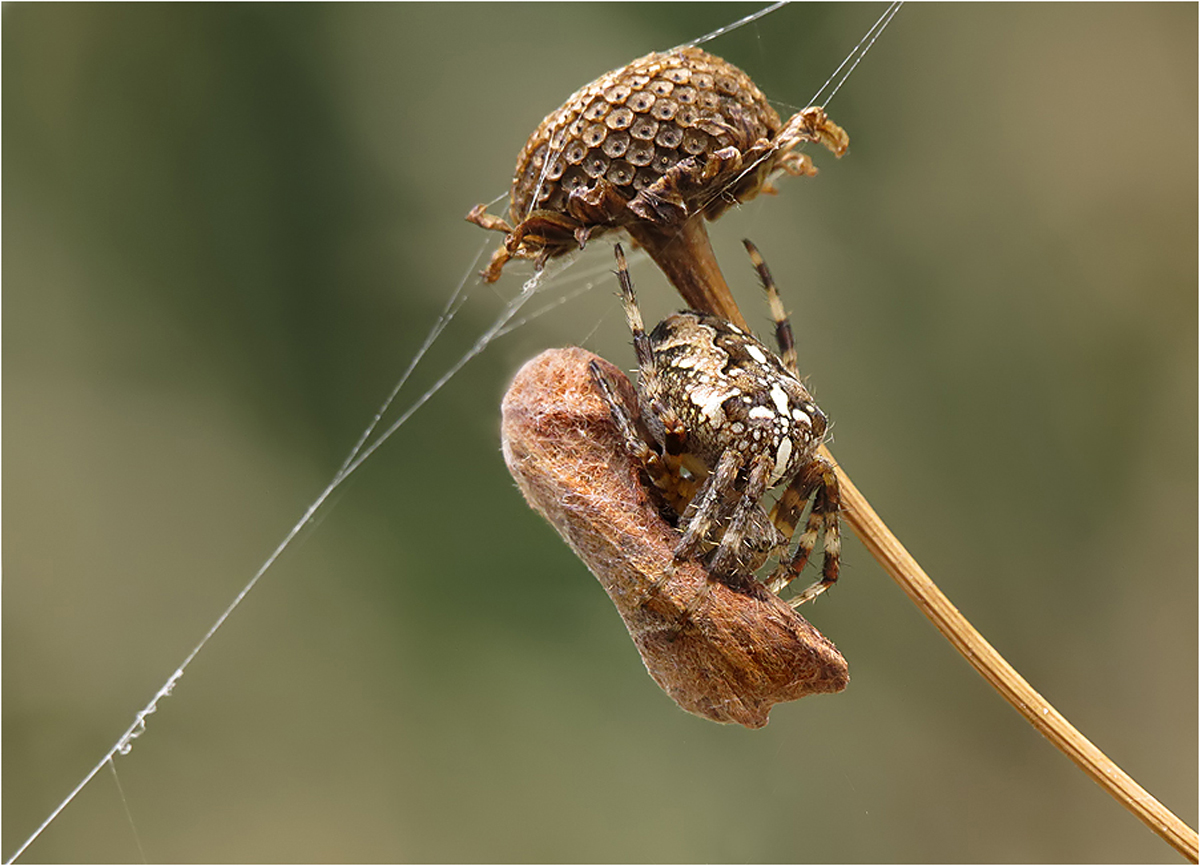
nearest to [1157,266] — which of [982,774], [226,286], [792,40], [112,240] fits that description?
[792,40]

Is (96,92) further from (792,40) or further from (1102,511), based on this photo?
(1102,511)

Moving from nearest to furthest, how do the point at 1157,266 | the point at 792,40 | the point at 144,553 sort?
1. the point at 792,40
2. the point at 1157,266
3. the point at 144,553

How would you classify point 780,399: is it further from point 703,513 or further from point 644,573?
point 644,573

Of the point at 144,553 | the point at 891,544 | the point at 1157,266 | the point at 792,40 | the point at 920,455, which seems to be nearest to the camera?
the point at 891,544

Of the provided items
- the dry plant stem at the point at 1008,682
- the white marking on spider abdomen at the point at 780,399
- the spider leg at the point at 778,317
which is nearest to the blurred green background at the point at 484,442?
the spider leg at the point at 778,317

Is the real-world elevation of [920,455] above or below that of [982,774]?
above

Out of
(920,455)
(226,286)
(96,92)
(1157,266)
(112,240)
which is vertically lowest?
(920,455)

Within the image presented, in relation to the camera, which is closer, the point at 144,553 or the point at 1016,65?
the point at 1016,65
